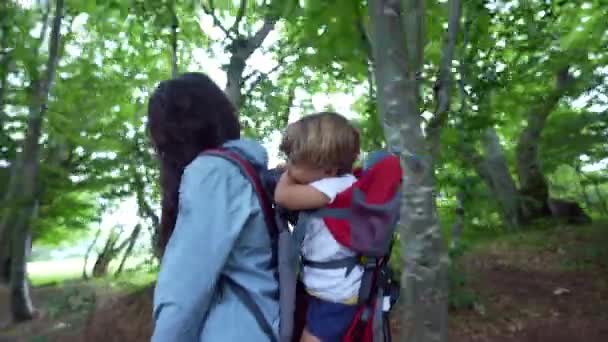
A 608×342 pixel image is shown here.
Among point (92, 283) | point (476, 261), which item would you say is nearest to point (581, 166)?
point (476, 261)

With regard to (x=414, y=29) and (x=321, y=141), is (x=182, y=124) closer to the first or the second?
(x=321, y=141)

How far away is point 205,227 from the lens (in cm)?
133

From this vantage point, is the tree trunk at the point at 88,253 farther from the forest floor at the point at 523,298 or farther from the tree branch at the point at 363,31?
the tree branch at the point at 363,31

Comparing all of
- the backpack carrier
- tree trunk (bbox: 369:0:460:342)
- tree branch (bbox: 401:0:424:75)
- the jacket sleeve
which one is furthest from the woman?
tree branch (bbox: 401:0:424:75)

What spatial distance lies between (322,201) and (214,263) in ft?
1.41

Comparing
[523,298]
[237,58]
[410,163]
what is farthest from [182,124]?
[523,298]

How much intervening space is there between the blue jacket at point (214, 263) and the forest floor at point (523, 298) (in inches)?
177

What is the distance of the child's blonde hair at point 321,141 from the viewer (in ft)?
5.44

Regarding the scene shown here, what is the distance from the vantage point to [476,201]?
230 inches

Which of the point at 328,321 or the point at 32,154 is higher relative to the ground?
the point at 32,154

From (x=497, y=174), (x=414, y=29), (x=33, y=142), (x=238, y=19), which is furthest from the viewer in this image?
(x=497, y=174)

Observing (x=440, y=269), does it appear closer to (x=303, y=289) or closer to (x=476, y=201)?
(x=303, y=289)

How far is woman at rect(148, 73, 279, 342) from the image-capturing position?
1.31 metres

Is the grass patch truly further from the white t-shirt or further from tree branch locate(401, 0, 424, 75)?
the white t-shirt
